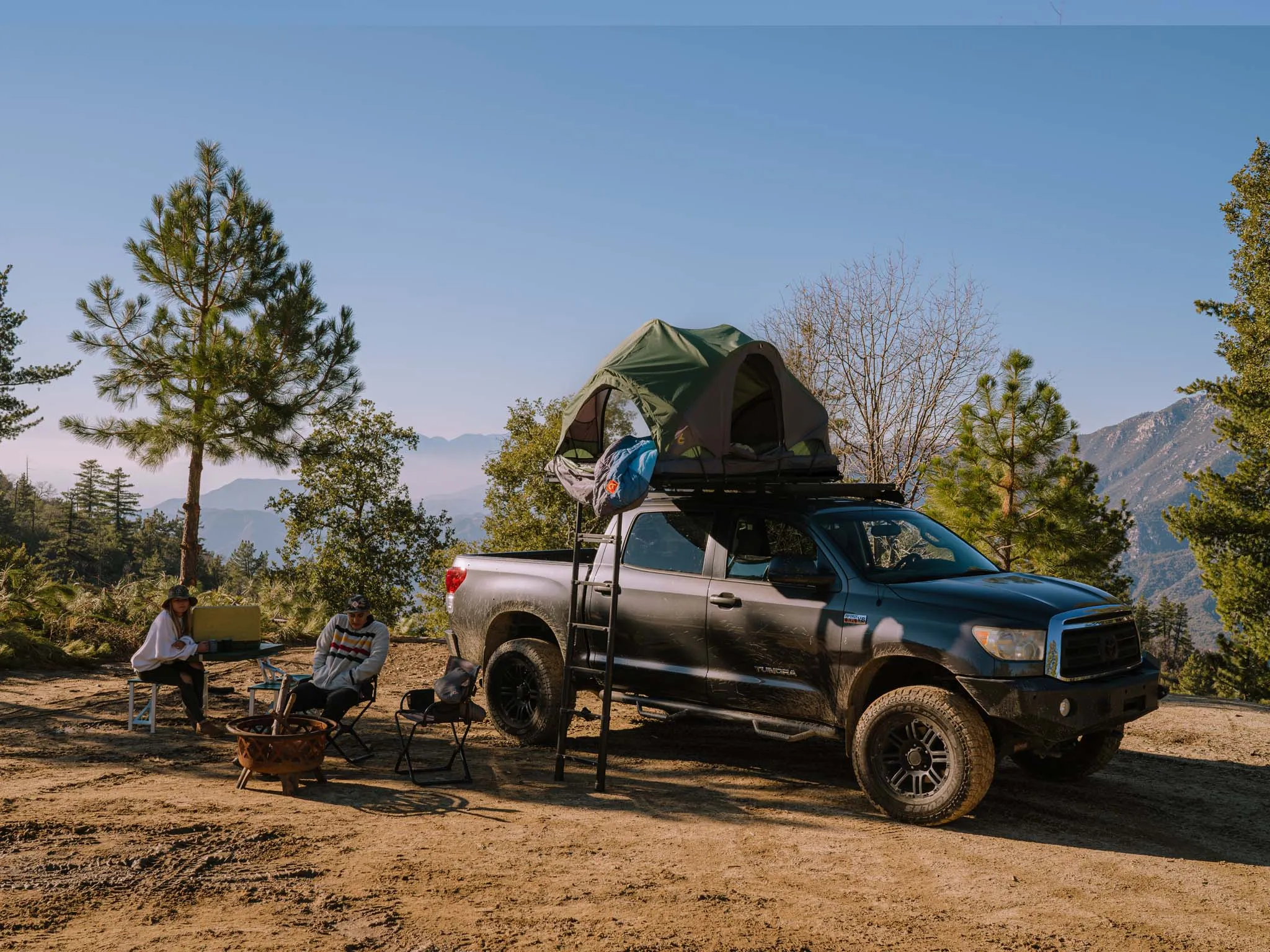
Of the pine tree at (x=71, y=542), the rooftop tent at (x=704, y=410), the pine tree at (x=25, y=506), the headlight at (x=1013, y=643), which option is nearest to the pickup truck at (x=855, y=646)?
the headlight at (x=1013, y=643)

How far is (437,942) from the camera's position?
4422 mm

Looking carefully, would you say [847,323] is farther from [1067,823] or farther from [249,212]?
[1067,823]

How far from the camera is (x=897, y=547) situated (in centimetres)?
722

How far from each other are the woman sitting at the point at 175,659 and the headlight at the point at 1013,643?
657cm

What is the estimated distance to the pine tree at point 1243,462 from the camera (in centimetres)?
2795

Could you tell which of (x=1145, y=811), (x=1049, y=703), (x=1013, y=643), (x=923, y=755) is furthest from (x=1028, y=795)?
(x=1013, y=643)

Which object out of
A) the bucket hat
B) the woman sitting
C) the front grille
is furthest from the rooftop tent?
the woman sitting

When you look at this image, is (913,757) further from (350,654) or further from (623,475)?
(350,654)

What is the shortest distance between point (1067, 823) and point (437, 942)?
4.17 meters

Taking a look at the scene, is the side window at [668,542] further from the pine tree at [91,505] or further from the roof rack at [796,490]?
the pine tree at [91,505]

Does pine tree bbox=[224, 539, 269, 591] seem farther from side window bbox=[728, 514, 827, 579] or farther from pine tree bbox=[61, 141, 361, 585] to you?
side window bbox=[728, 514, 827, 579]

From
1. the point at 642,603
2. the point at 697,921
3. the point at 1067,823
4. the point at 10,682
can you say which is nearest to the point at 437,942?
the point at 697,921

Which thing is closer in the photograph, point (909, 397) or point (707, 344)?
point (707, 344)

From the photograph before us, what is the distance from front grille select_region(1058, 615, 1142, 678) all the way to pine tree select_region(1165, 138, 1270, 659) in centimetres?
2460
